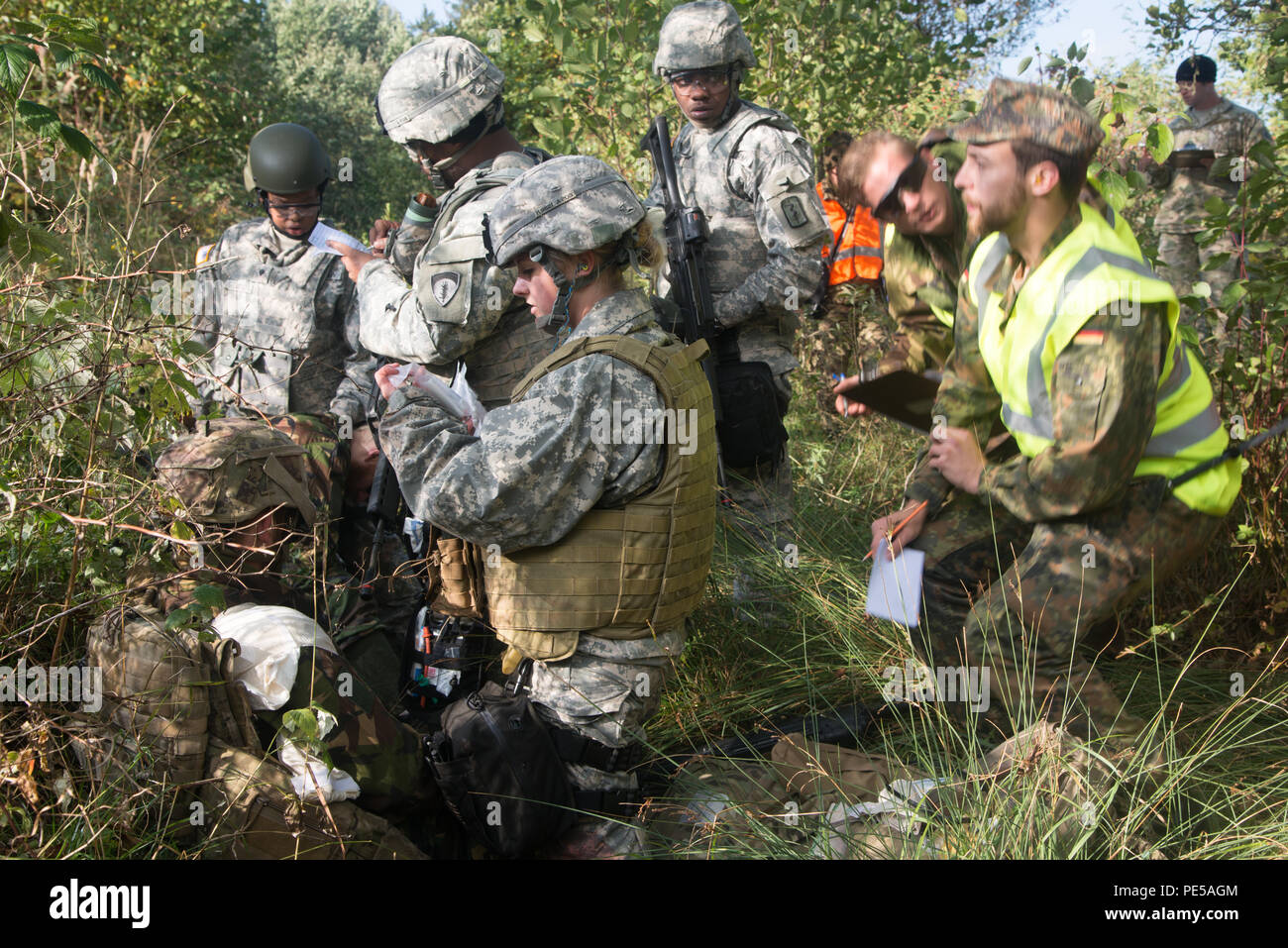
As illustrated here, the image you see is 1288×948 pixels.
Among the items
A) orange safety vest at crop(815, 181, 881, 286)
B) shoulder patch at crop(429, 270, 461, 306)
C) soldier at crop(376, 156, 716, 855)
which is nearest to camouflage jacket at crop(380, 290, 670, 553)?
soldier at crop(376, 156, 716, 855)

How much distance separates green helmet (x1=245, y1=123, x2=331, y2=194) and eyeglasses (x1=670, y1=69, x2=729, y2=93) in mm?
1540

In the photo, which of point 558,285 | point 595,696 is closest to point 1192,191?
point 558,285

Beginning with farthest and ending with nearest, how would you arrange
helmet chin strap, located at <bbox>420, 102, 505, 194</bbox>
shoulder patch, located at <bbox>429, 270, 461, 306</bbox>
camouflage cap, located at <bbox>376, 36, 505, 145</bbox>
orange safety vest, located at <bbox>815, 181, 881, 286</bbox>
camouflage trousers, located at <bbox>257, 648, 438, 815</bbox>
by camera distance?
orange safety vest, located at <bbox>815, 181, 881, 286</bbox>, helmet chin strap, located at <bbox>420, 102, 505, 194</bbox>, camouflage cap, located at <bbox>376, 36, 505, 145</bbox>, shoulder patch, located at <bbox>429, 270, 461, 306</bbox>, camouflage trousers, located at <bbox>257, 648, 438, 815</bbox>

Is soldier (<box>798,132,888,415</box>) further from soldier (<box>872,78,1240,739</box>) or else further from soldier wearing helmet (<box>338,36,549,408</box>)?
soldier (<box>872,78,1240,739</box>)

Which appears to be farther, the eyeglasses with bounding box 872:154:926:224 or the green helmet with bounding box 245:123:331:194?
the green helmet with bounding box 245:123:331:194

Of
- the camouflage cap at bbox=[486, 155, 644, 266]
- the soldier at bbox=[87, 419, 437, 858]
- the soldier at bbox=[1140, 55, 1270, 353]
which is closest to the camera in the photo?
the soldier at bbox=[87, 419, 437, 858]

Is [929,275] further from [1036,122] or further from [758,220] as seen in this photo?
[758,220]

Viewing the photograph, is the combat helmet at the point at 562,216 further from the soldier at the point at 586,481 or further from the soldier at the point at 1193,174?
the soldier at the point at 1193,174

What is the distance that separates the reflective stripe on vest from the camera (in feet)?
7.88

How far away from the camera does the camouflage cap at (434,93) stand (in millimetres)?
3422

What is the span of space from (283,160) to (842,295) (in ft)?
Answer: 11.8

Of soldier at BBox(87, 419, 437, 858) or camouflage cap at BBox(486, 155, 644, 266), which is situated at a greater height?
camouflage cap at BBox(486, 155, 644, 266)

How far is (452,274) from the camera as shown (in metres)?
3.15
